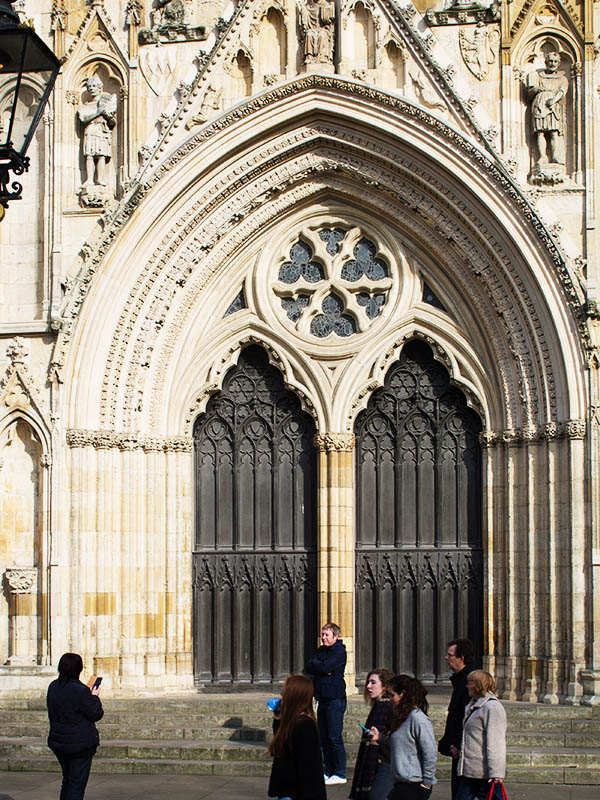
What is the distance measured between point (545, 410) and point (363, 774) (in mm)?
8341

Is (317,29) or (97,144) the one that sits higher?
(317,29)

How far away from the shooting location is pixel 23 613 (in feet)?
55.7

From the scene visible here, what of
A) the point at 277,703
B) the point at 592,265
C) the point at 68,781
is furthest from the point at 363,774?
the point at 592,265

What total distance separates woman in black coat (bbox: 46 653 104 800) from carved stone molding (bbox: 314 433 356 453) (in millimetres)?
7817

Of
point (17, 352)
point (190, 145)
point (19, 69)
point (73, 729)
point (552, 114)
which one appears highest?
point (552, 114)

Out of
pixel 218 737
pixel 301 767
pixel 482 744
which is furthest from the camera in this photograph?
pixel 218 737

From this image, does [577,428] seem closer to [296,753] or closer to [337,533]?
[337,533]

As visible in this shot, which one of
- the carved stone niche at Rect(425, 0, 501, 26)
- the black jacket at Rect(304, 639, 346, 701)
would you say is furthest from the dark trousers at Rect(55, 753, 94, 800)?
the carved stone niche at Rect(425, 0, 501, 26)

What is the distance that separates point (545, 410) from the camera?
1678 centimetres

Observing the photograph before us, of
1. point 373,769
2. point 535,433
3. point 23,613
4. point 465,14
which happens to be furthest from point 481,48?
point 373,769

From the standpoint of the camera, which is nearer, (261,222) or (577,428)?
(577,428)

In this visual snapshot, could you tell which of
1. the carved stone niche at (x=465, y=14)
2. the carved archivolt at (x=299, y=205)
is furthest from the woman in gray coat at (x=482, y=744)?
the carved stone niche at (x=465, y=14)

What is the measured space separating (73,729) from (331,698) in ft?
11.7

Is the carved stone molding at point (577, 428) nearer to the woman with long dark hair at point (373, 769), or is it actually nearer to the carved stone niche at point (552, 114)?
the carved stone niche at point (552, 114)
